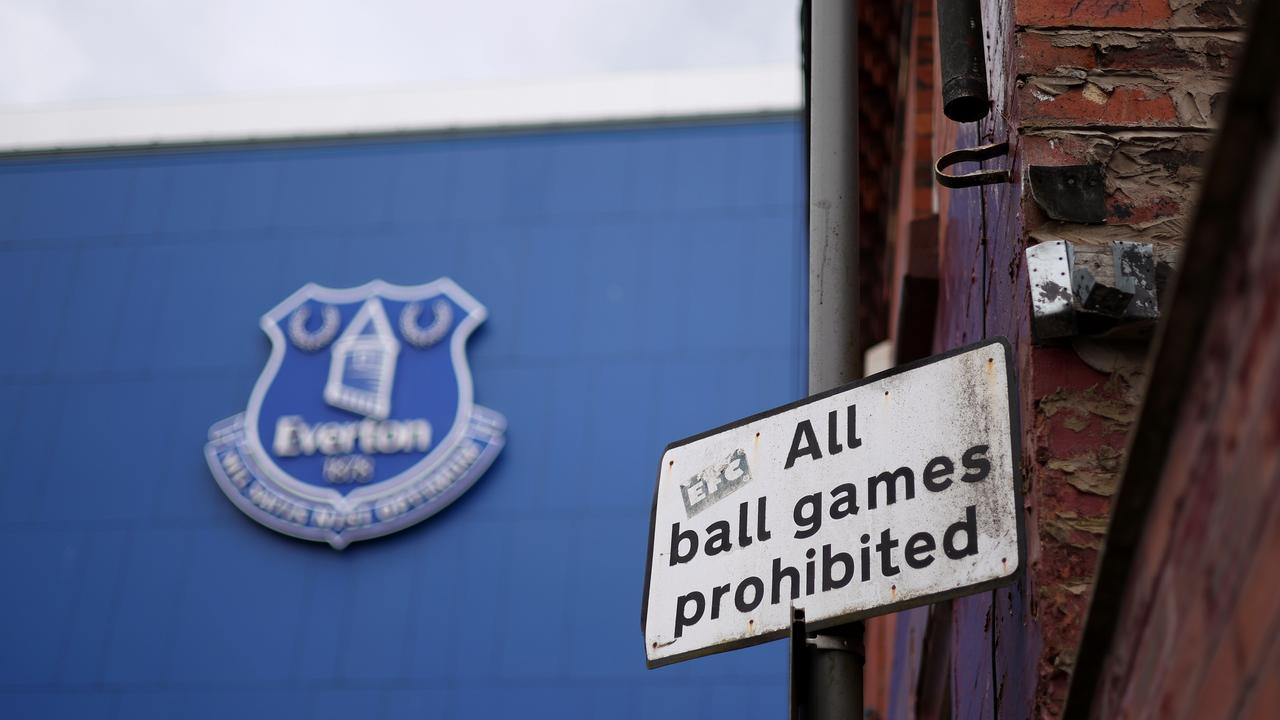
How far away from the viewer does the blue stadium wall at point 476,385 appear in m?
16.0

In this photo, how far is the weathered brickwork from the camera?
352 centimetres

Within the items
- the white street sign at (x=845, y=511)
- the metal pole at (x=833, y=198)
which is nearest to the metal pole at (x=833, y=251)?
the metal pole at (x=833, y=198)

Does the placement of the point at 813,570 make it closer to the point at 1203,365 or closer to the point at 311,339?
the point at 1203,365

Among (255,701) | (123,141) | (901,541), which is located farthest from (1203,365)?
(123,141)

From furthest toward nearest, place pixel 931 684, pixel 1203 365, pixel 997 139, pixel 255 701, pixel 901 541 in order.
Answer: pixel 255 701, pixel 931 684, pixel 997 139, pixel 901 541, pixel 1203 365

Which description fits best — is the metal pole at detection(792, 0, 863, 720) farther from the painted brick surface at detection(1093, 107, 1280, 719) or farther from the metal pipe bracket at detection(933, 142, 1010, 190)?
the painted brick surface at detection(1093, 107, 1280, 719)

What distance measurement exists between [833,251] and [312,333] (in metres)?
14.4

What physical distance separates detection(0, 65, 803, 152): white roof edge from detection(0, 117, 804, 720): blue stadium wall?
0.83 feet

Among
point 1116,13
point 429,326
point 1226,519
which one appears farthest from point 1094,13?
point 429,326

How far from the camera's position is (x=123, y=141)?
19.5 metres

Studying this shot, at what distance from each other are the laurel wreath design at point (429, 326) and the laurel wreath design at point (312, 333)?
837 mm

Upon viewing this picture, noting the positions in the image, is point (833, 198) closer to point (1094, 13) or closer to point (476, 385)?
point (1094, 13)

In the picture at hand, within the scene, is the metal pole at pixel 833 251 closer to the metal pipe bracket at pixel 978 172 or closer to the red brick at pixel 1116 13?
the metal pipe bracket at pixel 978 172

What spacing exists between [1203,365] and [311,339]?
16.3 meters
